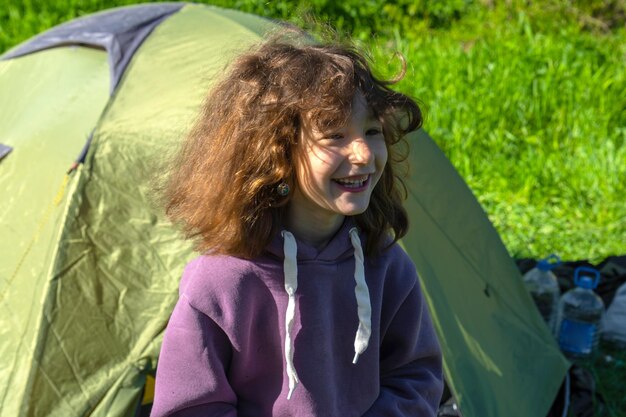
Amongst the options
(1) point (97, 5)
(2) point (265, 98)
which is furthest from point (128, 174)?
(1) point (97, 5)

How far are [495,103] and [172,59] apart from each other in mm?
3015

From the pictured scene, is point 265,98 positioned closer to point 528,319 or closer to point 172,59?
point 172,59

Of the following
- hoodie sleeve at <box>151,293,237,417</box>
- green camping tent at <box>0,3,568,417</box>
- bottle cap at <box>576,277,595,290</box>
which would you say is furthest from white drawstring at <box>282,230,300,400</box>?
bottle cap at <box>576,277,595,290</box>

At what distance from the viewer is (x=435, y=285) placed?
2.86 m

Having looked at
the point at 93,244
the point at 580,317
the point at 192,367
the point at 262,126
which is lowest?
the point at 580,317

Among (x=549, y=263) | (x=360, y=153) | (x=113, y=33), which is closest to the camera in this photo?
(x=360, y=153)

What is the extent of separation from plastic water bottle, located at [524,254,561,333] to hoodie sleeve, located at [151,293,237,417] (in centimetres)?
246

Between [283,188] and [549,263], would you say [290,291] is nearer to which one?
[283,188]

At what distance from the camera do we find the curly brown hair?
66.0 inches

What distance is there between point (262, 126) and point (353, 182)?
0.64 feet

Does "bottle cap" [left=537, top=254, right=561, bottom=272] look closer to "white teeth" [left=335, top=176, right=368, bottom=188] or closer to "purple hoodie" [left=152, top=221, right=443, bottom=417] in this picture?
"purple hoodie" [left=152, top=221, right=443, bottom=417]

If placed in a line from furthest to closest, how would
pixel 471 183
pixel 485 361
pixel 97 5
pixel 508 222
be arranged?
pixel 97 5 → pixel 471 183 → pixel 508 222 → pixel 485 361

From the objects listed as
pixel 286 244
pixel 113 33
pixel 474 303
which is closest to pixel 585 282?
pixel 474 303

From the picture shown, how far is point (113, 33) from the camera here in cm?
309
